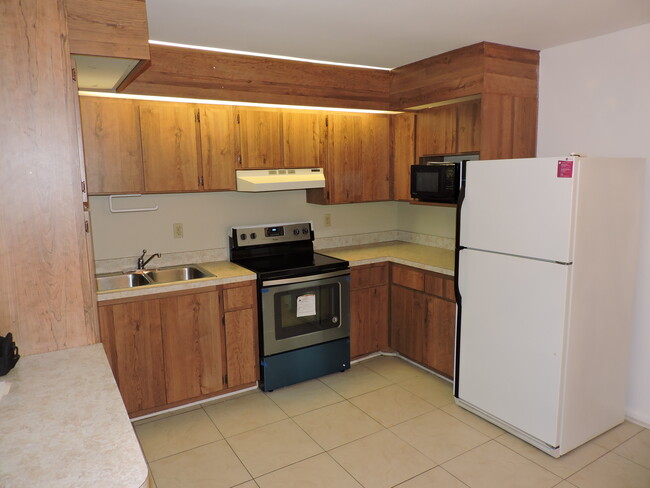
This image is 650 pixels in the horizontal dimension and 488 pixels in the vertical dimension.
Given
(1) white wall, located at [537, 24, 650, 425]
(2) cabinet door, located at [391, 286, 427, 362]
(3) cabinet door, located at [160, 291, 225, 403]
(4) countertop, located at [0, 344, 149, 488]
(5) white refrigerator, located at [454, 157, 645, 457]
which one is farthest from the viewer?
(2) cabinet door, located at [391, 286, 427, 362]

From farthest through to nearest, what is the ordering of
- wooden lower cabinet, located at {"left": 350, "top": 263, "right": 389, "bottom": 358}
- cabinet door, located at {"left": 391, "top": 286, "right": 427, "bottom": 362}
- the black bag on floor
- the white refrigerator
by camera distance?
wooden lower cabinet, located at {"left": 350, "top": 263, "right": 389, "bottom": 358} → cabinet door, located at {"left": 391, "top": 286, "right": 427, "bottom": 362} → the white refrigerator → the black bag on floor

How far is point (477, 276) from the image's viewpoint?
295cm

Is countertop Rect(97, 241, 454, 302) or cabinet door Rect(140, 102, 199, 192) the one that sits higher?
cabinet door Rect(140, 102, 199, 192)

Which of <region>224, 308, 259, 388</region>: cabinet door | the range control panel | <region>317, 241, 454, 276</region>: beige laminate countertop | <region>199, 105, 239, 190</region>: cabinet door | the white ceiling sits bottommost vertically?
<region>224, 308, 259, 388</region>: cabinet door

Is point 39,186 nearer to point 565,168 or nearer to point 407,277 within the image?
point 565,168

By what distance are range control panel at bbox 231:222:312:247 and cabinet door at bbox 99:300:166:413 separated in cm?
93

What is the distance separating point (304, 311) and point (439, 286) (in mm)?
1025

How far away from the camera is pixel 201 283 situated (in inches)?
124

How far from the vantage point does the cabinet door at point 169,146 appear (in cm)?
315

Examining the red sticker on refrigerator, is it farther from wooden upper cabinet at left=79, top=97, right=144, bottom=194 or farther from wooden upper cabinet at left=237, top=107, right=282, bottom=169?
wooden upper cabinet at left=79, top=97, right=144, bottom=194

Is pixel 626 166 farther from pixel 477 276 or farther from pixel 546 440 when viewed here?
pixel 546 440

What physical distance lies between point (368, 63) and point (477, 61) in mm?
884

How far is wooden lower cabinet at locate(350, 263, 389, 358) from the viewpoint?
12.6ft

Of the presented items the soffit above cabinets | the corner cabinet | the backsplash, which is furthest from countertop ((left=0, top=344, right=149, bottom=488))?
the corner cabinet
